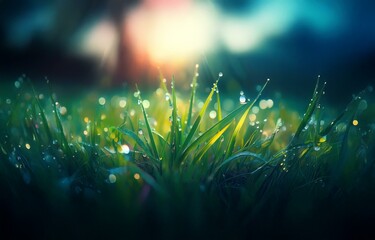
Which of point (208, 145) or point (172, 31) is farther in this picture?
point (172, 31)

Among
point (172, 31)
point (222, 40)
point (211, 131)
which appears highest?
point (172, 31)

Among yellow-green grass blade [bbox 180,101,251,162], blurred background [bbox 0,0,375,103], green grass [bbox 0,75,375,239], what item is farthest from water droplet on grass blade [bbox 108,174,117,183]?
blurred background [bbox 0,0,375,103]

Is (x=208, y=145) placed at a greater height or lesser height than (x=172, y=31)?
lesser

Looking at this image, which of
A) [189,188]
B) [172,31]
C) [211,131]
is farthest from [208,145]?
[172,31]

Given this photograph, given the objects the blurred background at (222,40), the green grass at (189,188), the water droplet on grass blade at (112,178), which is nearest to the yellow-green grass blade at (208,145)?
the green grass at (189,188)

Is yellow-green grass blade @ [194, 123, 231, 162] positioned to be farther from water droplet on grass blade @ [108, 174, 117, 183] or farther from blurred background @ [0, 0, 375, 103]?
blurred background @ [0, 0, 375, 103]

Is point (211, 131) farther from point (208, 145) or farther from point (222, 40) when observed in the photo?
point (222, 40)

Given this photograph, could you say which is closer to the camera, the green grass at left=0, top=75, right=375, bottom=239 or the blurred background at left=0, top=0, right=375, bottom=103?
the green grass at left=0, top=75, right=375, bottom=239

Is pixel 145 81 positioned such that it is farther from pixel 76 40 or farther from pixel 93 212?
pixel 93 212

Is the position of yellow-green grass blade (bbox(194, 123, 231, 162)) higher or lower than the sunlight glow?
lower

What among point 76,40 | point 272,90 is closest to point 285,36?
point 272,90
